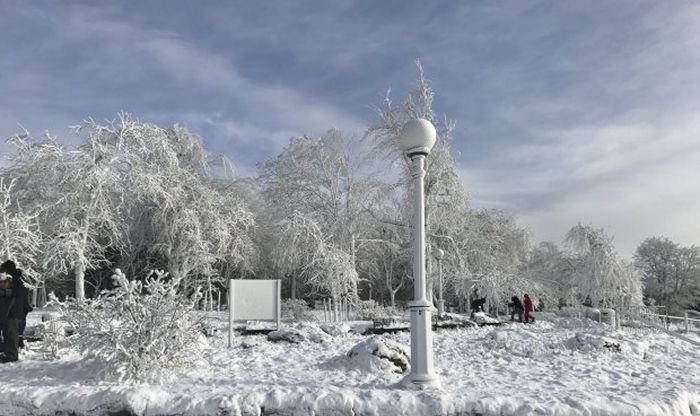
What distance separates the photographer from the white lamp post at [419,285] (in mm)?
6855

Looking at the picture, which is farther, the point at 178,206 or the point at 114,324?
the point at 178,206

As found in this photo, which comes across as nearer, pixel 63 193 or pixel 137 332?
pixel 137 332

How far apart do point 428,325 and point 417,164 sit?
7.04 feet

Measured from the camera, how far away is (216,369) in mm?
7945

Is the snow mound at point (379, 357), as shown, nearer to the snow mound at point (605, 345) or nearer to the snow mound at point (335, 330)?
the snow mound at point (605, 345)

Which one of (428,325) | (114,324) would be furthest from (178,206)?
(428,325)

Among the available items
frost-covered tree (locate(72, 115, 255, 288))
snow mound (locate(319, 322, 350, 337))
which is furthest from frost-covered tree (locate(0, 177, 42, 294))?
snow mound (locate(319, 322, 350, 337))

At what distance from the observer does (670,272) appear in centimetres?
5125

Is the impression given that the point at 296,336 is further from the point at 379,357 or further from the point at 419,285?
the point at 419,285

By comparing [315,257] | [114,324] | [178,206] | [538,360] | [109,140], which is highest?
[109,140]

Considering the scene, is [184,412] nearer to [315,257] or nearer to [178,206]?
[315,257]

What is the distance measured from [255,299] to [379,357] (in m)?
5.05

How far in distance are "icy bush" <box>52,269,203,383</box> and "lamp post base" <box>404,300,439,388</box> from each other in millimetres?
3048

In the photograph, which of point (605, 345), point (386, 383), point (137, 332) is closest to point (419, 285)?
point (386, 383)
